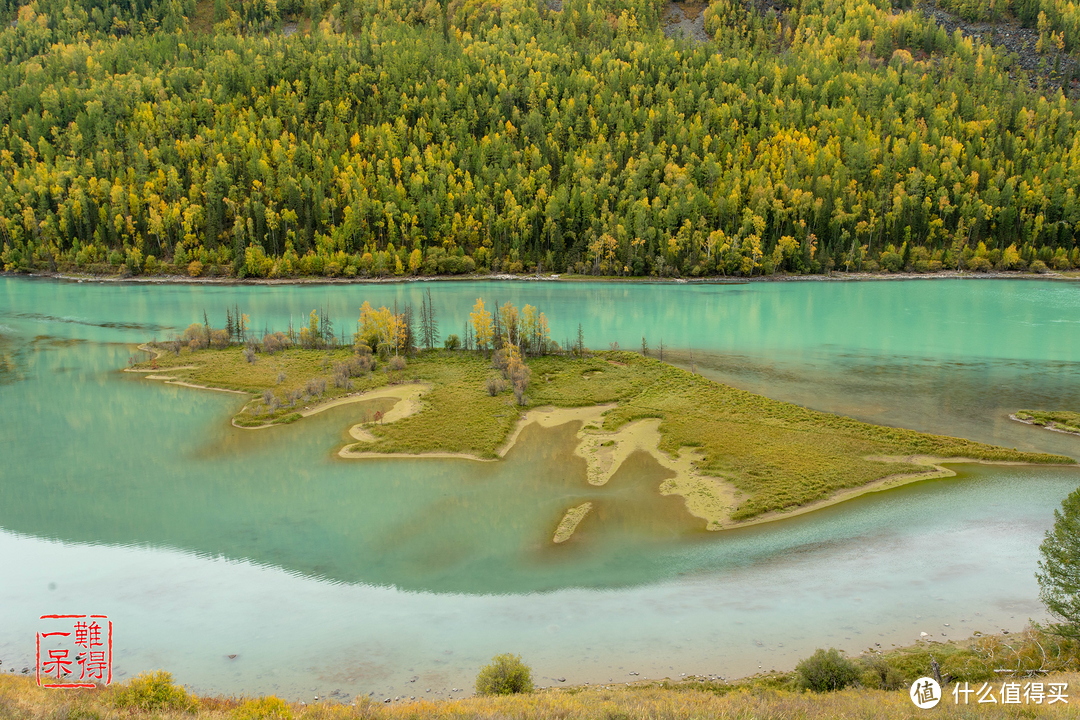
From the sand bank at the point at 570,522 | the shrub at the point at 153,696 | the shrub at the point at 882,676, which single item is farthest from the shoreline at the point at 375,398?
the shrub at the point at 882,676

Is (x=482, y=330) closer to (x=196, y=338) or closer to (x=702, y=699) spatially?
(x=196, y=338)

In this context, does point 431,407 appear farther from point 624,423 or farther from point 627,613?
point 627,613

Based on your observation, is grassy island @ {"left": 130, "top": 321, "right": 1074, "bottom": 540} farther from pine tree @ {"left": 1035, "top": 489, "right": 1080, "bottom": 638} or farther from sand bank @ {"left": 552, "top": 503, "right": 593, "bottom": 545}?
pine tree @ {"left": 1035, "top": 489, "right": 1080, "bottom": 638}

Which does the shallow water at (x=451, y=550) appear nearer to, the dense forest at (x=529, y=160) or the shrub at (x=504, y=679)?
the shrub at (x=504, y=679)

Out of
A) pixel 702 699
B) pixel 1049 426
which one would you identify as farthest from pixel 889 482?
pixel 702 699

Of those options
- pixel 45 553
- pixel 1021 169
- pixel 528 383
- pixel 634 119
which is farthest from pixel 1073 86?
pixel 45 553

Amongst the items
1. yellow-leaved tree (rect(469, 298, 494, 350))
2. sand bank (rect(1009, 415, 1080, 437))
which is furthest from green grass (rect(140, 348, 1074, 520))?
sand bank (rect(1009, 415, 1080, 437))
